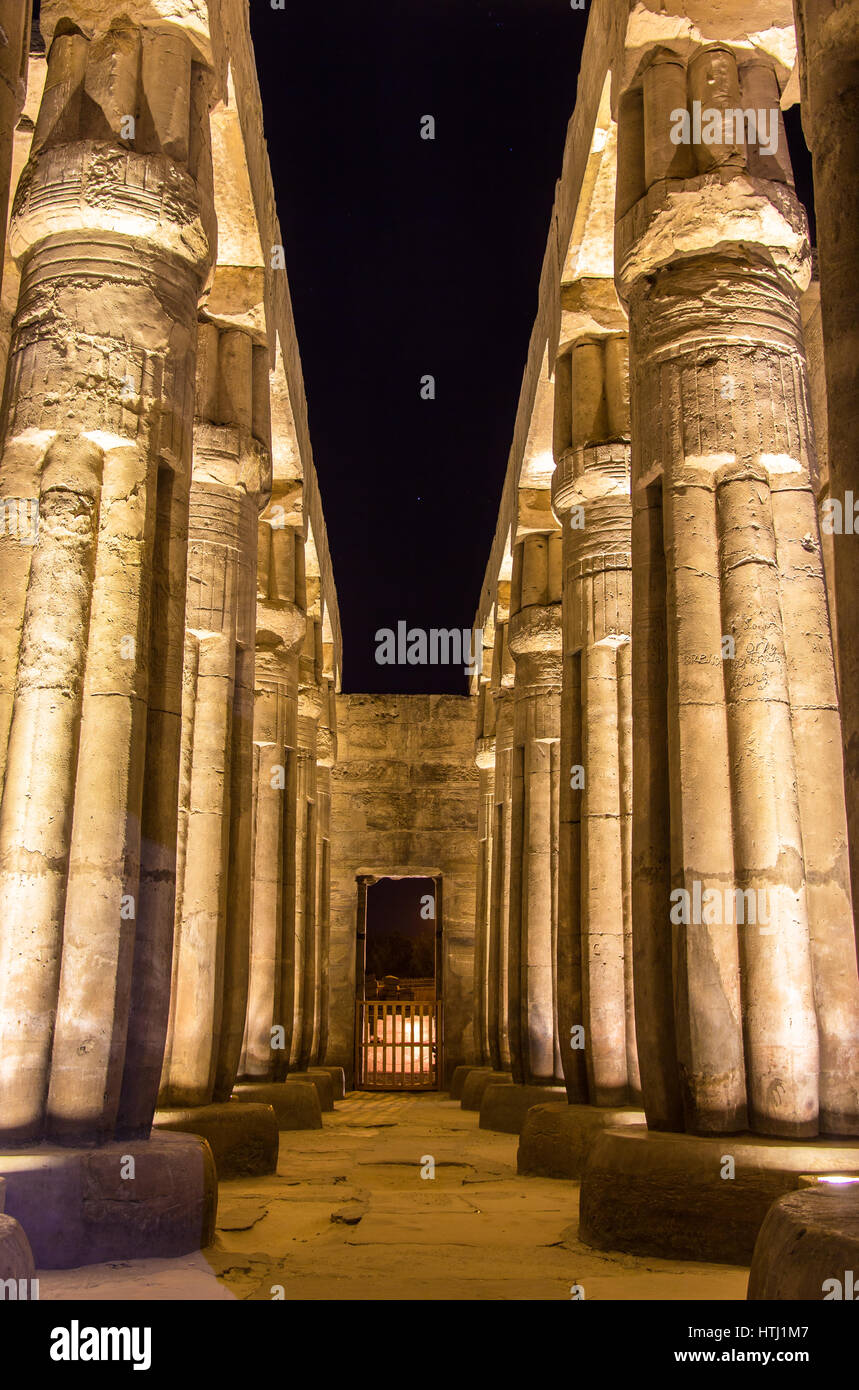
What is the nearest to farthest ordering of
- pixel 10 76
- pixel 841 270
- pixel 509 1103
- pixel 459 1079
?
pixel 841 270 → pixel 10 76 → pixel 509 1103 → pixel 459 1079

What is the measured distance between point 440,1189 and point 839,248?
7.20 metres

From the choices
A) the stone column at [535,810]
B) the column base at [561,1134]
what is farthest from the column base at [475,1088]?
the column base at [561,1134]

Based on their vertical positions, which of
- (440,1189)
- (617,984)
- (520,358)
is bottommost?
(440,1189)

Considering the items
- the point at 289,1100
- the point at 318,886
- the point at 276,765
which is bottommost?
the point at 289,1100

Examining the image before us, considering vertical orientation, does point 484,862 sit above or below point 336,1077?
above

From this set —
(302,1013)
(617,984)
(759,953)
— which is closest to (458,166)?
(302,1013)

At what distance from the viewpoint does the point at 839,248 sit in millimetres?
4082

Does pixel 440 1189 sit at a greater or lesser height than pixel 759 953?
lesser

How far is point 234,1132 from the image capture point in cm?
877

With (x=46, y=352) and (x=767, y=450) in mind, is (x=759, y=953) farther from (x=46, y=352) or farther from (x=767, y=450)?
(x=46, y=352)

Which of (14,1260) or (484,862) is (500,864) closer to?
(484,862)

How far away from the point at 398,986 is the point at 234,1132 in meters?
23.5

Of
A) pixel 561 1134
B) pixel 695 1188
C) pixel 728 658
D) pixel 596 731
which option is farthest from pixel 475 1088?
pixel 728 658

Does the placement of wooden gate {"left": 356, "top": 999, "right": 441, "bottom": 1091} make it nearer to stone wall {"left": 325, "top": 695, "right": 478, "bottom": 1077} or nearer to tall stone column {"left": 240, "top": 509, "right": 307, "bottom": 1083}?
stone wall {"left": 325, "top": 695, "right": 478, "bottom": 1077}
